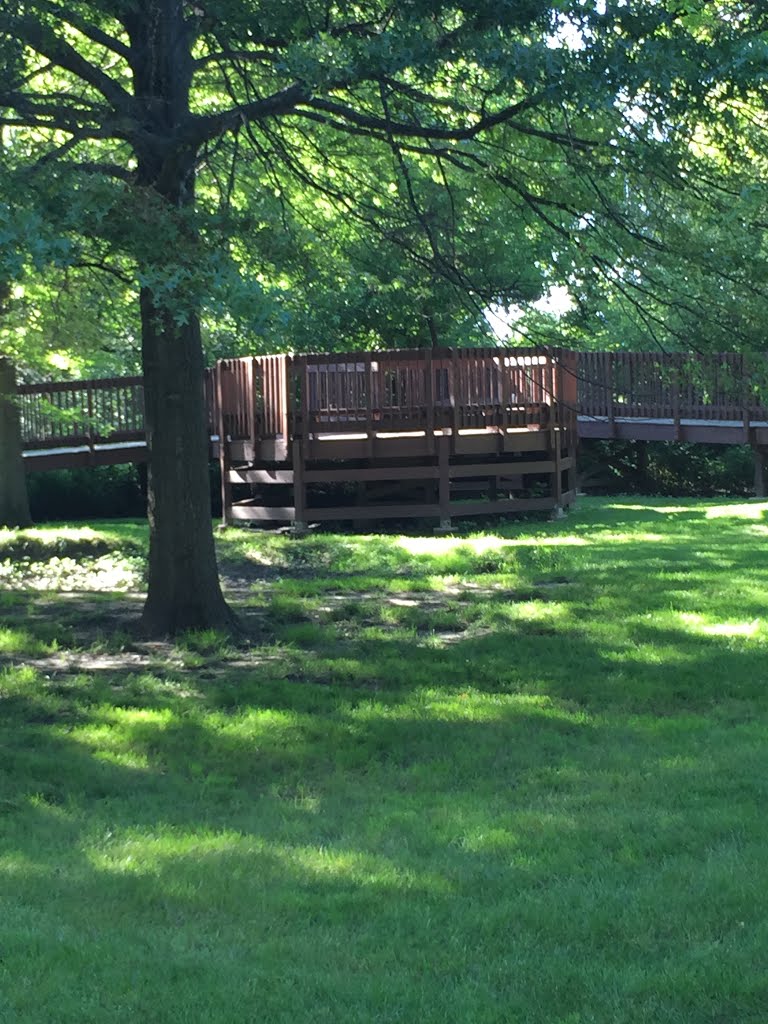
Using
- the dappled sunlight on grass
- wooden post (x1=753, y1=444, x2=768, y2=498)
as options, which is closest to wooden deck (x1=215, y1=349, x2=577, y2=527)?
wooden post (x1=753, y1=444, x2=768, y2=498)

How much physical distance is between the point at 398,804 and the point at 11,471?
44.7ft

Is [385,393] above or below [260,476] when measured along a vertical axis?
above

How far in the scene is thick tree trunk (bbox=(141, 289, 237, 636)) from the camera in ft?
34.2

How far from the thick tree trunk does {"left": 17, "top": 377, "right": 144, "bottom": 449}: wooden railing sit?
405 inches

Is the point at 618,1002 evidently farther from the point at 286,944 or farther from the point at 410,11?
the point at 410,11

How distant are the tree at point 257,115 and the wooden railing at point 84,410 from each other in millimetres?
9199

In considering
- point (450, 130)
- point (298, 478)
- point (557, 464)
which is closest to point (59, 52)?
point (450, 130)

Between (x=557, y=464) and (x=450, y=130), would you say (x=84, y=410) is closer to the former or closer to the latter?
(x=557, y=464)

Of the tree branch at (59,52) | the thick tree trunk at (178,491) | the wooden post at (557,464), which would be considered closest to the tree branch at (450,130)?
the tree branch at (59,52)

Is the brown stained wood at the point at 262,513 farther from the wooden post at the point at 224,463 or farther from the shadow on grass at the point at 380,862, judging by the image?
the shadow on grass at the point at 380,862

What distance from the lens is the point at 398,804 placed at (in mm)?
6199

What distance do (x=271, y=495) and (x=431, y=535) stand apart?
10.6ft

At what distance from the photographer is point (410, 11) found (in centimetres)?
849

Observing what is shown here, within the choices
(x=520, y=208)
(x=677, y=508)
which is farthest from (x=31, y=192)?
(x=677, y=508)
